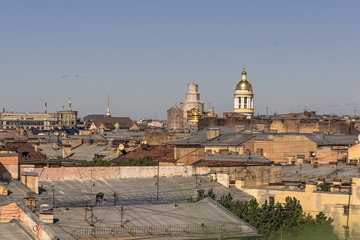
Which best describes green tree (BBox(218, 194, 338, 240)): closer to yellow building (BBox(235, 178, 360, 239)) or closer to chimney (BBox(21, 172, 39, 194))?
yellow building (BBox(235, 178, 360, 239))

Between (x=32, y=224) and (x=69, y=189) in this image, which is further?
(x=69, y=189)

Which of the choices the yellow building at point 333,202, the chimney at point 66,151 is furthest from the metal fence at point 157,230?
the chimney at point 66,151

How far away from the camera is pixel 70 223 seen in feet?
89.7

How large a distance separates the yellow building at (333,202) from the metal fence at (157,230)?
8102 millimetres

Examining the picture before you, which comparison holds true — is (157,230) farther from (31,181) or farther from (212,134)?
(212,134)

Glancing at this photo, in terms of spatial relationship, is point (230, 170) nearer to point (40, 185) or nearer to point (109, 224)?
point (40, 185)

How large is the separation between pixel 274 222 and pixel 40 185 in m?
8.78

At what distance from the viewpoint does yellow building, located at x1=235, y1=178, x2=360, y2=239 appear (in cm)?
3741

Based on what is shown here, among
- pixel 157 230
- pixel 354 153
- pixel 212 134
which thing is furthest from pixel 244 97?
pixel 157 230

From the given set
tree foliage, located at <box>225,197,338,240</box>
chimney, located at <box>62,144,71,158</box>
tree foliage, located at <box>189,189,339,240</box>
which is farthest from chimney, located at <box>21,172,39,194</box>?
chimney, located at <box>62,144,71,158</box>

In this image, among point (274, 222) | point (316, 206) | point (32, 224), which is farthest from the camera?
point (316, 206)

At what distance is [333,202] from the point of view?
124 feet

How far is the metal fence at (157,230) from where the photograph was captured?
26.8m

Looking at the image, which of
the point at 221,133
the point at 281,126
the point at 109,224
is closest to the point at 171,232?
the point at 109,224
